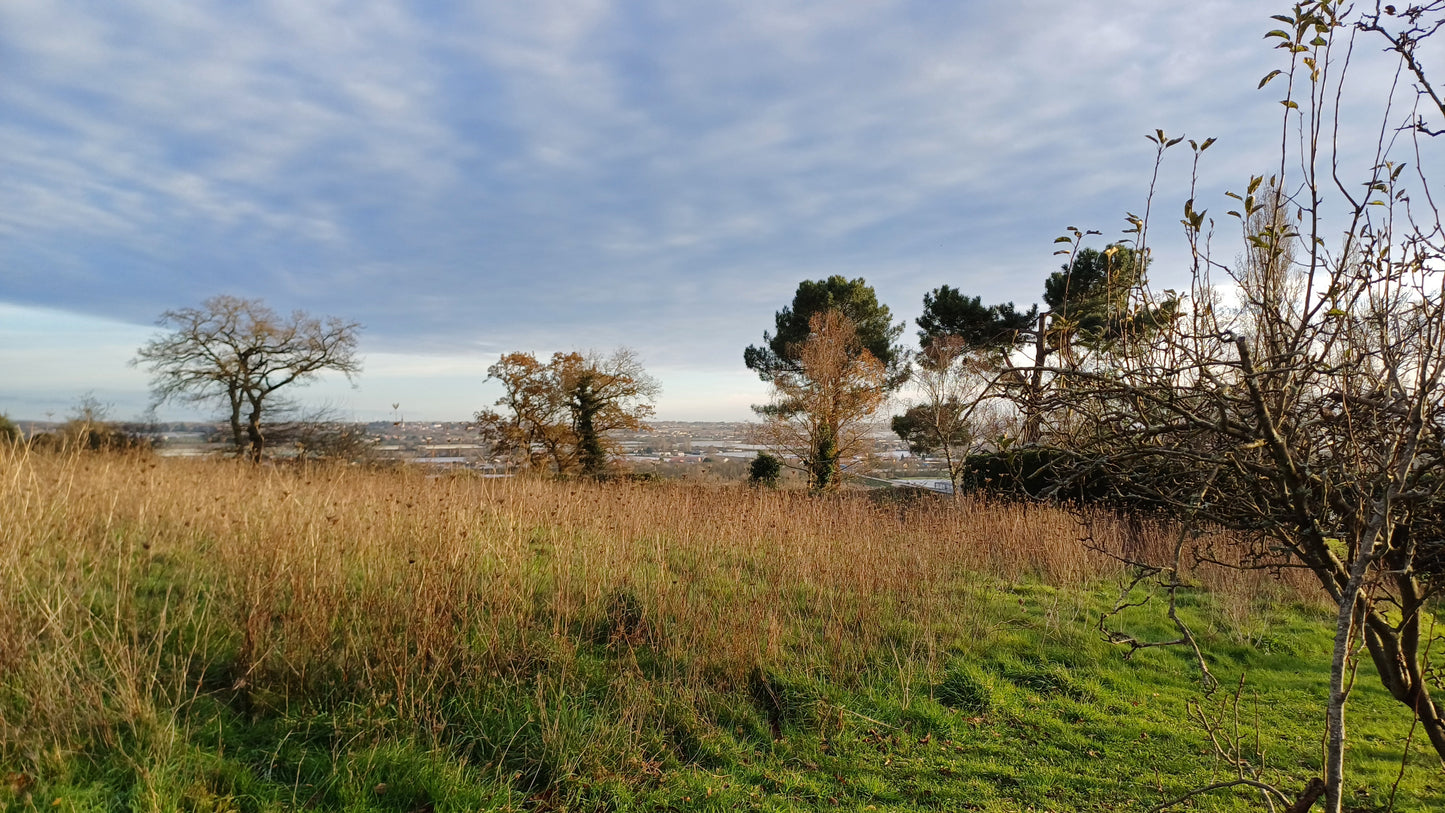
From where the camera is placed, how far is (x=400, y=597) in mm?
4148

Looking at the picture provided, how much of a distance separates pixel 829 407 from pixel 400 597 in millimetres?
17278

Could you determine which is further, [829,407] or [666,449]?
[666,449]

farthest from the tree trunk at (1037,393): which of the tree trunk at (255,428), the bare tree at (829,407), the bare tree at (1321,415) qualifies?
the tree trunk at (255,428)

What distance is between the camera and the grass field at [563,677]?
3102mm

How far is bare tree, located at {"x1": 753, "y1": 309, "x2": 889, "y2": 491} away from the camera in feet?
66.9

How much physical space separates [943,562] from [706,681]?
3.74m

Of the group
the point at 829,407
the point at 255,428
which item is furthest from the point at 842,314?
the point at 255,428

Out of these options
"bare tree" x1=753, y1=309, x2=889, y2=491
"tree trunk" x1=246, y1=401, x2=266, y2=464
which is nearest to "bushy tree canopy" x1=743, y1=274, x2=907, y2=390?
"bare tree" x1=753, y1=309, x2=889, y2=491

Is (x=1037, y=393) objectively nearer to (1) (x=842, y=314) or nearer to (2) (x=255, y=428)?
(1) (x=842, y=314)

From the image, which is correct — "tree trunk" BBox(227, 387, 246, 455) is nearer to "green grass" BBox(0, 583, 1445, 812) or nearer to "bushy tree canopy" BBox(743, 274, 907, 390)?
"bushy tree canopy" BBox(743, 274, 907, 390)

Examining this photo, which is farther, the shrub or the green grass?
the shrub

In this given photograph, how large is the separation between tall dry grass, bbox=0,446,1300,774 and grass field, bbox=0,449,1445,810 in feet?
0.08

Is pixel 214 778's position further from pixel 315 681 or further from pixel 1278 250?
pixel 1278 250

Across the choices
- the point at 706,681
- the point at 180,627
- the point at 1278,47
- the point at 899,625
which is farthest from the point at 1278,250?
the point at 180,627
